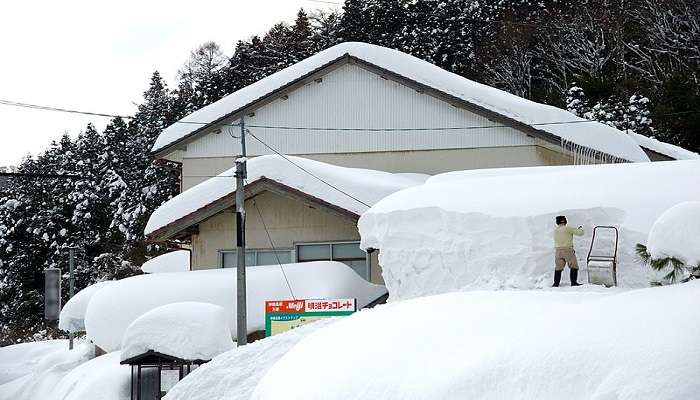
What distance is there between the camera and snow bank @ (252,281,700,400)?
5785 mm

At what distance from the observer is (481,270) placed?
50.7 ft

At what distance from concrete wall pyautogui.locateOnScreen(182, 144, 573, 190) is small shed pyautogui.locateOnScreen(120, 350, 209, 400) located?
11374mm

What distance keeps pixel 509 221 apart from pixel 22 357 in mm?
25262

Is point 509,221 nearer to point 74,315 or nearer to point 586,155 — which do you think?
point 586,155

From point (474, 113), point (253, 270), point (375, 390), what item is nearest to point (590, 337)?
point (375, 390)

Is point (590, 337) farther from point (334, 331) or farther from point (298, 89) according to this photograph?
point (298, 89)

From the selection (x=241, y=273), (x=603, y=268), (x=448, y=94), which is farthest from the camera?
(x=448, y=94)

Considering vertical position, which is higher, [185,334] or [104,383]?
[185,334]

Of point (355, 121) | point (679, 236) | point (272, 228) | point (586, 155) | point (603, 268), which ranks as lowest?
point (603, 268)

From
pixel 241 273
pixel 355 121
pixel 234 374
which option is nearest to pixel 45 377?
pixel 355 121

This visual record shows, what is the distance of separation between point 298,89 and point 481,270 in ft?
44.0

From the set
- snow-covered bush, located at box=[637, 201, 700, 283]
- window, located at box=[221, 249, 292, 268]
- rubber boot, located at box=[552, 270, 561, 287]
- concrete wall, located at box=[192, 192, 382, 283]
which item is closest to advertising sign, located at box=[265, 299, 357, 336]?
rubber boot, located at box=[552, 270, 561, 287]

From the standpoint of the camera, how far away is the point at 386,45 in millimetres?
47938

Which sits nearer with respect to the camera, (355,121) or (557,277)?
(557,277)
